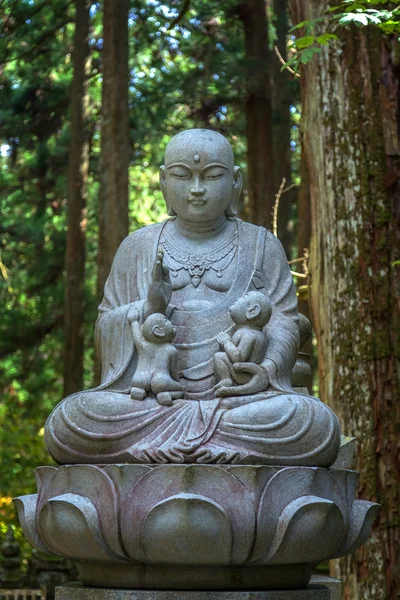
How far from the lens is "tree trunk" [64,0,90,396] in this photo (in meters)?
15.1

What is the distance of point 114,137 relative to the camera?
42.1ft

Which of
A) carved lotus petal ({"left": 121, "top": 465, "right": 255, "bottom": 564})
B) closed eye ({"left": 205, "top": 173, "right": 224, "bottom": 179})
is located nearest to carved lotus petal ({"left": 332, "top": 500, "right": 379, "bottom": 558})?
carved lotus petal ({"left": 121, "top": 465, "right": 255, "bottom": 564})

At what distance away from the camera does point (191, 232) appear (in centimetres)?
709

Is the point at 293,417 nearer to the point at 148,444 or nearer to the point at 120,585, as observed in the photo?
the point at 148,444

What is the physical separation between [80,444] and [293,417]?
1.14m

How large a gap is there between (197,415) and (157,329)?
1.95ft

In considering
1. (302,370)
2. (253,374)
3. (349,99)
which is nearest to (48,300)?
(349,99)

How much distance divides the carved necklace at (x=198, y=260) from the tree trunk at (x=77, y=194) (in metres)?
8.00

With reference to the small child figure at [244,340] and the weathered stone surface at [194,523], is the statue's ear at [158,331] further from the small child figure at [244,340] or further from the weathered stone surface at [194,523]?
the weathered stone surface at [194,523]

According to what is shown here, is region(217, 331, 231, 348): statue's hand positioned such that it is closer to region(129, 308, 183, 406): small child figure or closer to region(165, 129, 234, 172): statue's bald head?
region(129, 308, 183, 406): small child figure

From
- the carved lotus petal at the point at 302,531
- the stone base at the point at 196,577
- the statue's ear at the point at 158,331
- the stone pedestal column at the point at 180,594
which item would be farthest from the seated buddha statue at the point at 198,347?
the stone pedestal column at the point at 180,594

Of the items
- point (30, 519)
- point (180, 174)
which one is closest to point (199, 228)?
point (180, 174)

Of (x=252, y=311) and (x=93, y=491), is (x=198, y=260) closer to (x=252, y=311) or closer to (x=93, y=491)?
(x=252, y=311)

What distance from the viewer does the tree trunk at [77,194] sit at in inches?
593
